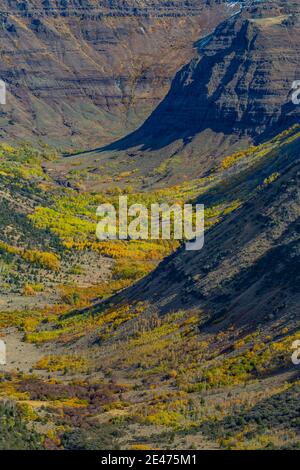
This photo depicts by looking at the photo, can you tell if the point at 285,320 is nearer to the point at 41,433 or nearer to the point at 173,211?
the point at 41,433

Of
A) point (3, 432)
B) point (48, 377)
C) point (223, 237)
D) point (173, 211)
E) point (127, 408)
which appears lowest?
point (3, 432)

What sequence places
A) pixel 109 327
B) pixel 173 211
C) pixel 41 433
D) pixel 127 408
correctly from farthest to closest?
pixel 173 211, pixel 109 327, pixel 127 408, pixel 41 433

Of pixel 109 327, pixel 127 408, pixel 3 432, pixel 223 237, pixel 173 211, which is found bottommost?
pixel 3 432

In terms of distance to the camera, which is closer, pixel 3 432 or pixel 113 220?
pixel 3 432

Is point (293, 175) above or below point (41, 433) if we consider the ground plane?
above

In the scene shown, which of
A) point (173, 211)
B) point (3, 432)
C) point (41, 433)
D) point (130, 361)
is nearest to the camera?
point (3, 432)

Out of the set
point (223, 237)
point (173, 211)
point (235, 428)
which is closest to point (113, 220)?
point (173, 211)

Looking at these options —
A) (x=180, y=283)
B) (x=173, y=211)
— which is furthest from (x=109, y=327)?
(x=173, y=211)

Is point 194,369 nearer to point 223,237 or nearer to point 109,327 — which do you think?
point 109,327

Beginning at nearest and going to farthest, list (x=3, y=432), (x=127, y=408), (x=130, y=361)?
1. (x=3, y=432)
2. (x=127, y=408)
3. (x=130, y=361)
